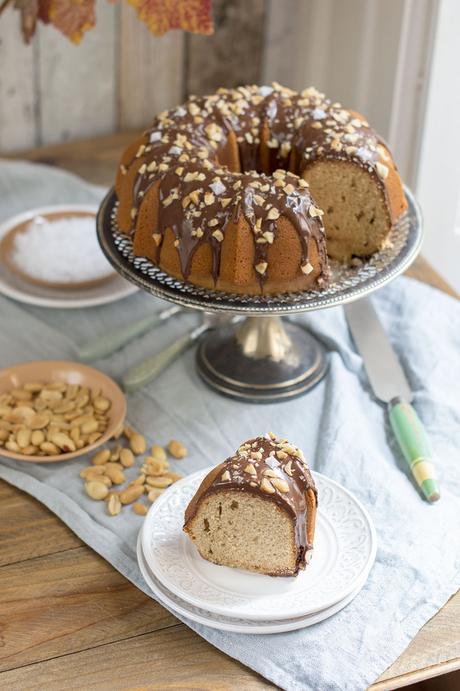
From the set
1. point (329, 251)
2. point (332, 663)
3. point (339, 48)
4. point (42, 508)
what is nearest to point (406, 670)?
point (332, 663)

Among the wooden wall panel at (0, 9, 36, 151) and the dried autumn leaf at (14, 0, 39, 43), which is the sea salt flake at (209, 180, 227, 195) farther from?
the wooden wall panel at (0, 9, 36, 151)

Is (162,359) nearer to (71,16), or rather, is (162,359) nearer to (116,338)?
(116,338)

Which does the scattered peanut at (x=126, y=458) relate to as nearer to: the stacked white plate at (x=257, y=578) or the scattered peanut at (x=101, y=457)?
the scattered peanut at (x=101, y=457)

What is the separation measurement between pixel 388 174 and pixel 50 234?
606mm

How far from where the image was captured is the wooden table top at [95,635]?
0.97 metres

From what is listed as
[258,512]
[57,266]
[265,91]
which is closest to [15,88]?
[57,266]

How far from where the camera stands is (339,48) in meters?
1.95

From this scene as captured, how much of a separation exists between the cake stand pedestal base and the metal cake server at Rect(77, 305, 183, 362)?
91 mm

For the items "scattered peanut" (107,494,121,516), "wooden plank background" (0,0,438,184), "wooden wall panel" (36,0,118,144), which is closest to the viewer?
"scattered peanut" (107,494,121,516)

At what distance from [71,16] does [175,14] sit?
175mm

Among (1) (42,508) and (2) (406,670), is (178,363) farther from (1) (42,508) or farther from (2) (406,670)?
(2) (406,670)

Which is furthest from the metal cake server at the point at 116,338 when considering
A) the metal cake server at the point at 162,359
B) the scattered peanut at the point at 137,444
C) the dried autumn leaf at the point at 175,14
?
the dried autumn leaf at the point at 175,14

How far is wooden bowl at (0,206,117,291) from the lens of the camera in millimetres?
1538

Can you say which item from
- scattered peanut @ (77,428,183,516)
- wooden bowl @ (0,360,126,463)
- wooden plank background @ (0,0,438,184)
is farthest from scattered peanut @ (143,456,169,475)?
wooden plank background @ (0,0,438,184)
